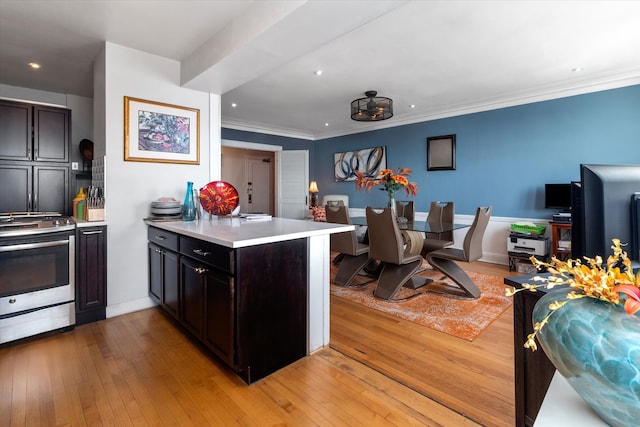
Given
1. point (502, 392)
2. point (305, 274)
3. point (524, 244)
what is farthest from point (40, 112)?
point (524, 244)

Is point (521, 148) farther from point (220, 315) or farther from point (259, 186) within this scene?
point (259, 186)

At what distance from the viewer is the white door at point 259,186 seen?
8.48 metres

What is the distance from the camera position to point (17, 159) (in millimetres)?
3148

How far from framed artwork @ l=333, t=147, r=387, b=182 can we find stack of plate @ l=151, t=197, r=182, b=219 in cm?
388

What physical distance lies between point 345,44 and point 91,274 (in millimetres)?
3003

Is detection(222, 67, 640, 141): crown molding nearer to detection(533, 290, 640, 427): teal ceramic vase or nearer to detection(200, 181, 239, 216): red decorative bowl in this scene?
detection(200, 181, 239, 216): red decorative bowl

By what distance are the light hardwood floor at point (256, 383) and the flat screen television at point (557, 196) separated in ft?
8.21

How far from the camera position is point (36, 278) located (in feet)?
7.43

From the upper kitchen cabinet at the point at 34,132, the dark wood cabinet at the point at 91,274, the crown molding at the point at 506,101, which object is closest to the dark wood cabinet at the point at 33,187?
the upper kitchen cabinet at the point at 34,132

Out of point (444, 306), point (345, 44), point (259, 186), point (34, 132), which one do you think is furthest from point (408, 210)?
point (259, 186)

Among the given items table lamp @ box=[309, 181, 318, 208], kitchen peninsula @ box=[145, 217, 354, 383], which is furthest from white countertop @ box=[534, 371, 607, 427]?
table lamp @ box=[309, 181, 318, 208]

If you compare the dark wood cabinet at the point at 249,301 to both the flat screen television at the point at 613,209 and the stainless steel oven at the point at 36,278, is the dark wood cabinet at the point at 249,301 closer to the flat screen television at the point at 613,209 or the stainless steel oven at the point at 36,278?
the stainless steel oven at the point at 36,278

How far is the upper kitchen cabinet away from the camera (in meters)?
3.04

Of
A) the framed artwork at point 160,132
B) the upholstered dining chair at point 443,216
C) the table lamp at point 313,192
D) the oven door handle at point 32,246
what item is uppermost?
the framed artwork at point 160,132
